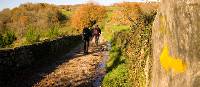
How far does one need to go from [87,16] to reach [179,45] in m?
70.5

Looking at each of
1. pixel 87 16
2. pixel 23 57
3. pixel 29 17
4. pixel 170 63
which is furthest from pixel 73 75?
pixel 29 17

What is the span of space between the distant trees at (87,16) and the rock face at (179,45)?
65.8 meters

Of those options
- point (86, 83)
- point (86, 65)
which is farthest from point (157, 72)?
point (86, 65)

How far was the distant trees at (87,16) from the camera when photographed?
70.8m

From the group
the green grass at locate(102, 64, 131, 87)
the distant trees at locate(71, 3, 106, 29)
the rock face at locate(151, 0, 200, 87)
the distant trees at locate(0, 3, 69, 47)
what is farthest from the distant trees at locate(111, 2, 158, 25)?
the distant trees at locate(71, 3, 106, 29)

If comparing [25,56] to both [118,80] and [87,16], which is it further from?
[87,16]

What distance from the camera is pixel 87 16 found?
73125 mm

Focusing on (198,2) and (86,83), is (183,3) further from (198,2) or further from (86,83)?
(86,83)

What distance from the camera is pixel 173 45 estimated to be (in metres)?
3.12

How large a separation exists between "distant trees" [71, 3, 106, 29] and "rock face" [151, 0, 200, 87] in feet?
216

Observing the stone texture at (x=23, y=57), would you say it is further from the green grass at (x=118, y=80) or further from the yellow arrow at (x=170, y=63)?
the yellow arrow at (x=170, y=63)

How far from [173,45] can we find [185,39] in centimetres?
26

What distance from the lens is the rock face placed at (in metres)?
2.78

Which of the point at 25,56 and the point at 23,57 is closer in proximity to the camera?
the point at 23,57
